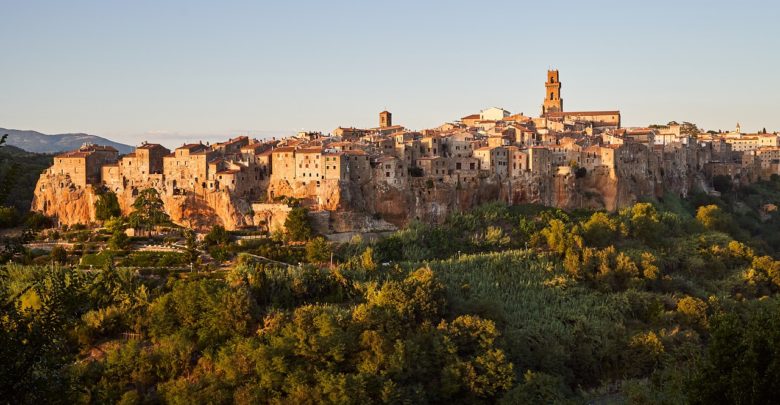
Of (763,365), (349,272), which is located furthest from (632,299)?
(763,365)

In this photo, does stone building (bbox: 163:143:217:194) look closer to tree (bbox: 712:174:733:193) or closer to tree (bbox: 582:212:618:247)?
tree (bbox: 582:212:618:247)

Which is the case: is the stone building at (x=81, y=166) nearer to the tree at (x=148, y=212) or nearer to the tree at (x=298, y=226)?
the tree at (x=148, y=212)

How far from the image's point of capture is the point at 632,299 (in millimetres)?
36312

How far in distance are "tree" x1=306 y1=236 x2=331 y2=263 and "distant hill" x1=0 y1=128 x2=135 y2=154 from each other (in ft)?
247

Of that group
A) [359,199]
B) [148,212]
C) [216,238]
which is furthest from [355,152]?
[148,212]

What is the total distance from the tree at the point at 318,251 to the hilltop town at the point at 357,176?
2912 millimetres

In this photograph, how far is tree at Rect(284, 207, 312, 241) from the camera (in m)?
40.2

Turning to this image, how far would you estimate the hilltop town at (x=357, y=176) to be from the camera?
43406 mm

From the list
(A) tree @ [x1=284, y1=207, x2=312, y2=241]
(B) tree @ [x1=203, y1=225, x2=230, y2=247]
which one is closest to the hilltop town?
(A) tree @ [x1=284, y1=207, x2=312, y2=241]

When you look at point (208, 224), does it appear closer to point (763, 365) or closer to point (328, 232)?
point (328, 232)

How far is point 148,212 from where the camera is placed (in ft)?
140

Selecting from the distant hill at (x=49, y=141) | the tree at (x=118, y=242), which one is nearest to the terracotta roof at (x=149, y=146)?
the tree at (x=118, y=242)

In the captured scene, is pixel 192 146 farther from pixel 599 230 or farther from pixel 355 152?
pixel 599 230

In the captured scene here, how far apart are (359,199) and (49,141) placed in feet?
286
